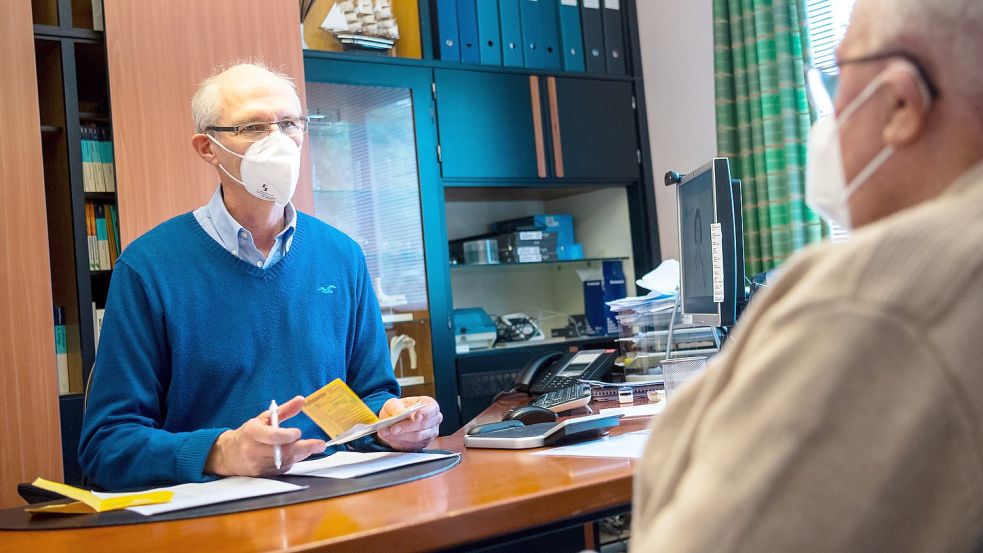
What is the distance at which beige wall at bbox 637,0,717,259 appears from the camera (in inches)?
156

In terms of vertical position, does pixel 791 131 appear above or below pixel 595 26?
below

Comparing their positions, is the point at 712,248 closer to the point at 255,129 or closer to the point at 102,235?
the point at 255,129

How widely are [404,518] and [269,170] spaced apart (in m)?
1.02

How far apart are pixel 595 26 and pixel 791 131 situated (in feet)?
3.46

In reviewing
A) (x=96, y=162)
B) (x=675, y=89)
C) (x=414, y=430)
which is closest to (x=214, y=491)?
(x=414, y=430)

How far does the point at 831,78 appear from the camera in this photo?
74 cm

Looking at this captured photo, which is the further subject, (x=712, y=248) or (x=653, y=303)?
(x=653, y=303)

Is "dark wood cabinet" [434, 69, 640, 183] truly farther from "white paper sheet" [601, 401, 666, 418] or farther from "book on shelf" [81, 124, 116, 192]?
"white paper sheet" [601, 401, 666, 418]

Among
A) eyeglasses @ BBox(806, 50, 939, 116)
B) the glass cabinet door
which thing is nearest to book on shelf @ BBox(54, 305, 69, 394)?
the glass cabinet door

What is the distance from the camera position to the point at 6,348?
269 cm

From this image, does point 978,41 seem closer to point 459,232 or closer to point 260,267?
point 260,267

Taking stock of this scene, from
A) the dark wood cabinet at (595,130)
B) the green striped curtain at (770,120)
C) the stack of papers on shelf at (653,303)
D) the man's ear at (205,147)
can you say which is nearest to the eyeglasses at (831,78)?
the man's ear at (205,147)

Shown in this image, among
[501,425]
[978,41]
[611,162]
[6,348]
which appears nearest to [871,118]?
[978,41]

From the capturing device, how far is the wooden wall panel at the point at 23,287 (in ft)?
8.85
